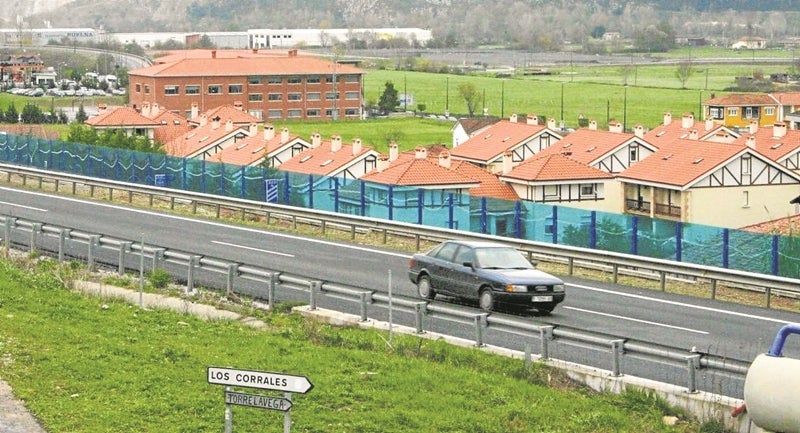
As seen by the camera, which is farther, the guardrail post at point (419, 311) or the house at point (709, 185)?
the house at point (709, 185)

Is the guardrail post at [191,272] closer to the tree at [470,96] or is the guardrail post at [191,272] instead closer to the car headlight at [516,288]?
the car headlight at [516,288]

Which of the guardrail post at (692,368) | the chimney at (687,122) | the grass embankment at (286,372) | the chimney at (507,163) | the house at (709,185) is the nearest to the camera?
the grass embankment at (286,372)

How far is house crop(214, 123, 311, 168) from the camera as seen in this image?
7994 centimetres

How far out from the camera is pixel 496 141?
92.0 m

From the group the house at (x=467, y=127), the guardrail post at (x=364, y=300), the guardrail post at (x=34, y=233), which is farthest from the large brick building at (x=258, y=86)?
the guardrail post at (x=364, y=300)

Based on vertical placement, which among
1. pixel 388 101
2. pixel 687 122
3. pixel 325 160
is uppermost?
pixel 325 160

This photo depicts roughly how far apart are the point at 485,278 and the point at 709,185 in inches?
2105

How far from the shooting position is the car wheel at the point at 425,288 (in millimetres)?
26125

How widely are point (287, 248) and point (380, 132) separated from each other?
115 m

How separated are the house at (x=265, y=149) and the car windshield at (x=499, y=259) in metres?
52.7

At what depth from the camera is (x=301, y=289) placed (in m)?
25.4

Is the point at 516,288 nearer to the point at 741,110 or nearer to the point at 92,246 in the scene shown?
the point at 92,246

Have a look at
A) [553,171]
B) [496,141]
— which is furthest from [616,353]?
[496,141]

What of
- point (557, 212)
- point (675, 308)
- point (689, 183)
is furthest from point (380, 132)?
point (675, 308)
